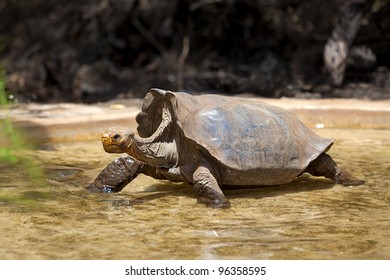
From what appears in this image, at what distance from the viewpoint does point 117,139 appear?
4477 millimetres

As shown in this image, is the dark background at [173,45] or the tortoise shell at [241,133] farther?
the dark background at [173,45]

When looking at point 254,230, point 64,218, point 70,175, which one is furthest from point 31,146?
point 254,230

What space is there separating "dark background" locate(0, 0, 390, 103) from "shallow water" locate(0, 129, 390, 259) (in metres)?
5.52

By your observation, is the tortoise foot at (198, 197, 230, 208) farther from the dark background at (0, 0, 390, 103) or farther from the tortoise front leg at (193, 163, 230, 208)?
the dark background at (0, 0, 390, 103)

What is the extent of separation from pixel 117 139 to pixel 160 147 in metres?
0.41

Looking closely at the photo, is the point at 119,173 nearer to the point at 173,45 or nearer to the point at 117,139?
the point at 117,139

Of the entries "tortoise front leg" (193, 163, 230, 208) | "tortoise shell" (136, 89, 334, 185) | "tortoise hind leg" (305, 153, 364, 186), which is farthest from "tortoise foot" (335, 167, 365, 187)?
"tortoise front leg" (193, 163, 230, 208)

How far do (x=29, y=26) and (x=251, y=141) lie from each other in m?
8.89

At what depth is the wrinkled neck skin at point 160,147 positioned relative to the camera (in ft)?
15.4

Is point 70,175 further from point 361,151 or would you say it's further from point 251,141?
point 361,151

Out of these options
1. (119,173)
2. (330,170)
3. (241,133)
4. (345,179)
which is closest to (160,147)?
(119,173)

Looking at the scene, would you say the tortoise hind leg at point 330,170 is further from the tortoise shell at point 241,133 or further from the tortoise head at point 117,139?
the tortoise head at point 117,139

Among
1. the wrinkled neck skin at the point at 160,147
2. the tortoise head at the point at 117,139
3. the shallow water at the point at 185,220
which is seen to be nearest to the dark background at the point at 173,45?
the shallow water at the point at 185,220
